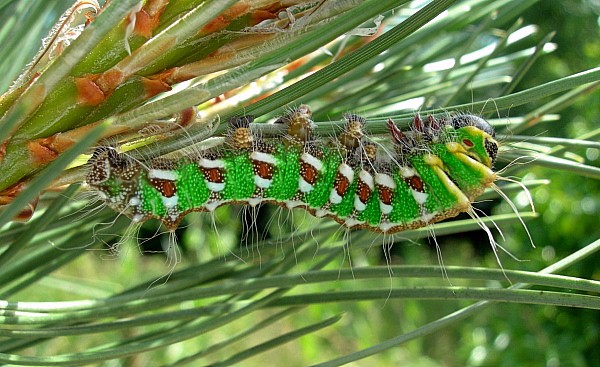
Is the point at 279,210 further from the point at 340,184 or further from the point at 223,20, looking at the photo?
the point at 223,20

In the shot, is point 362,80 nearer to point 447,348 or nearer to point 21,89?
point 21,89

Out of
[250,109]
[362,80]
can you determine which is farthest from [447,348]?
[250,109]

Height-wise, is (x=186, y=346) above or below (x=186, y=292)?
Result: below

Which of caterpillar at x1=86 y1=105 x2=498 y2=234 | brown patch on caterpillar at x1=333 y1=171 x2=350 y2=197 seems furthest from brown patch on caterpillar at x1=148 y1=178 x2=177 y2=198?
brown patch on caterpillar at x1=333 y1=171 x2=350 y2=197

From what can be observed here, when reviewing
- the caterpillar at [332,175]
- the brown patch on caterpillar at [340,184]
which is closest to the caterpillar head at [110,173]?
the caterpillar at [332,175]

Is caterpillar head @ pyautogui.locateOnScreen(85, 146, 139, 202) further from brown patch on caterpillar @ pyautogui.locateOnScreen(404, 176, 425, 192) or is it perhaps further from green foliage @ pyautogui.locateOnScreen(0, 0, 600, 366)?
brown patch on caterpillar @ pyautogui.locateOnScreen(404, 176, 425, 192)

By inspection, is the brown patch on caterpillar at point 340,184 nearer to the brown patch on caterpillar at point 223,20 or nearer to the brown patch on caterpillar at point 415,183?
the brown patch on caterpillar at point 415,183
